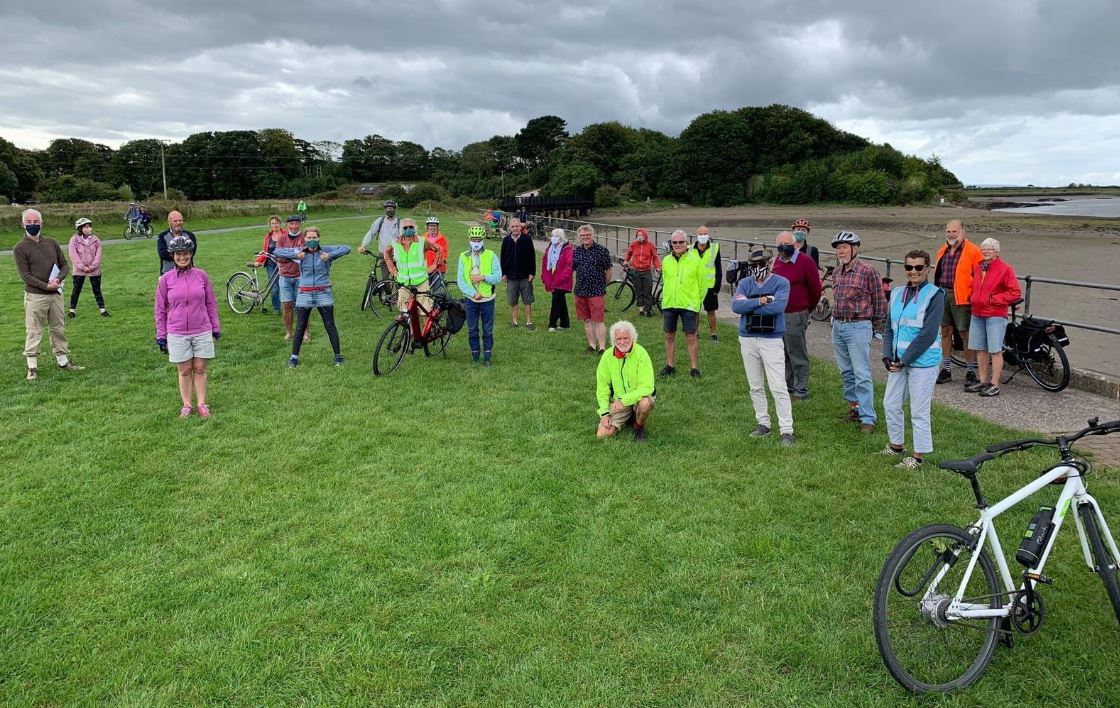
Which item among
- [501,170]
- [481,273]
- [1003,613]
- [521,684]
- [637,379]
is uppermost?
[501,170]

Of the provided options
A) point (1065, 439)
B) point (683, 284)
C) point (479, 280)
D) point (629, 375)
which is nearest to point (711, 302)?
point (683, 284)

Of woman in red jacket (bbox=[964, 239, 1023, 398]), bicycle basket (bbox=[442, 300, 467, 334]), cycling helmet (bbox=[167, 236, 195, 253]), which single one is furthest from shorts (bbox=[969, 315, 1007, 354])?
cycling helmet (bbox=[167, 236, 195, 253])

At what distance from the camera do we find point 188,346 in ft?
24.0

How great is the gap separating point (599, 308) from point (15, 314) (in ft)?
37.3

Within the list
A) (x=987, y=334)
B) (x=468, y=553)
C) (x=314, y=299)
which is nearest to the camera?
(x=468, y=553)

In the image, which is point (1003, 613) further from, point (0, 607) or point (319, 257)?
point (319, 257)

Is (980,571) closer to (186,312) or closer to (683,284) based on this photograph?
(683,284)

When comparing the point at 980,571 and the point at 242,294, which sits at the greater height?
the point at 242,294

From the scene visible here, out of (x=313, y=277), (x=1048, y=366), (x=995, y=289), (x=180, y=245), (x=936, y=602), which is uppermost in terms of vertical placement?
(x=180, y=245)

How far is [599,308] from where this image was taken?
34.7 feet

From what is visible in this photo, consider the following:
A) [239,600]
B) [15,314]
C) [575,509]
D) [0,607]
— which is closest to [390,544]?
[239,600]

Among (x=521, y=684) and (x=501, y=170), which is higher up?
(x=501, y=170)

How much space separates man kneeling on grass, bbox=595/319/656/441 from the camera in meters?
6.65

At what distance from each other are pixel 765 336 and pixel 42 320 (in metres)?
9.10
